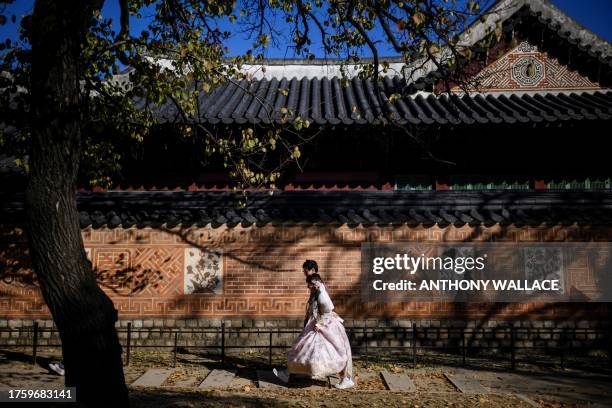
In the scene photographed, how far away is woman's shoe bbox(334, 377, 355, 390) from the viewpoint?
616 cm

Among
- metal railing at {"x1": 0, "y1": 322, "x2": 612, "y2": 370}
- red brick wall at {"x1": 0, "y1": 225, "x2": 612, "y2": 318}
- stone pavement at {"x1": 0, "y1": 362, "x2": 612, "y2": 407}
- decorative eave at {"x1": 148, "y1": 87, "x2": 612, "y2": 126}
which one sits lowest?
stone pavement at {"x1": 0, "y1": 362, "x2": 612, "y2": 407}

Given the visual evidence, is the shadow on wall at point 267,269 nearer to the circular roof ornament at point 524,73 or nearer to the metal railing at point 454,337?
the metal railing at point 454,337

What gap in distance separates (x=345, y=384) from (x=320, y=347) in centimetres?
61

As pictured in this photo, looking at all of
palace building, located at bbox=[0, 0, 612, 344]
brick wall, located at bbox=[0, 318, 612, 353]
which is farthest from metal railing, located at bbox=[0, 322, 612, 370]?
palace building, located at bbox=[0, 0, 612, 344]

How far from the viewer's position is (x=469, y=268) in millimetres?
8477

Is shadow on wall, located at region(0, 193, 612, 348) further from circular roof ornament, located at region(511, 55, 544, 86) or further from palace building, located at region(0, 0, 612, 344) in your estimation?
circular roof ornament, located at region(511, 55, 544, 86)

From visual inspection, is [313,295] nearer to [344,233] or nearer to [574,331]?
[344,233]

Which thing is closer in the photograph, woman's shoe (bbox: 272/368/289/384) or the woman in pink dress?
the woman in pink dress

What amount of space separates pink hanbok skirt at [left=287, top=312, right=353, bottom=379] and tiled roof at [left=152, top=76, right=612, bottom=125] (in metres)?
3.18

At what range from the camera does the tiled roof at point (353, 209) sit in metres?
8.35

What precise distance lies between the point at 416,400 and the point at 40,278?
4.35 m

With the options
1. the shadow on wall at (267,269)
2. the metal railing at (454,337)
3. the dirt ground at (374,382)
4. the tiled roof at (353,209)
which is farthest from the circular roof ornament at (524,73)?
the dirt ground at (374,382)

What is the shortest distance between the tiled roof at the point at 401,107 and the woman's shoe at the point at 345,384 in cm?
384

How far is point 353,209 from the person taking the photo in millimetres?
8492
